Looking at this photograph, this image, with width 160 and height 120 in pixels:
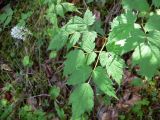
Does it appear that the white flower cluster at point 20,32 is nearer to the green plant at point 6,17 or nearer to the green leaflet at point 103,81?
the green plant at point 6,17

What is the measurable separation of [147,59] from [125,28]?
285mm

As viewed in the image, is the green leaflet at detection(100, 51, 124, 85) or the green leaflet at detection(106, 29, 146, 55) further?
the green leaflet at detection(100, 51, 124, 85)

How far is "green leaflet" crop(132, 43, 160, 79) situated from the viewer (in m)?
1.80

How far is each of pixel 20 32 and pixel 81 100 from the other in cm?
189

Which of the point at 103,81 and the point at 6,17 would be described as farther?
the point at 6,17

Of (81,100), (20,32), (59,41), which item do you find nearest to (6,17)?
(20,32)

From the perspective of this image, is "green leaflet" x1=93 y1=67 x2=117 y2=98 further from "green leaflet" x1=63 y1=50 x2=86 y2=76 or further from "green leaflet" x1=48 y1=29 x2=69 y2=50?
"green leaflet" x1=48 y1=29 x2=69 y2=50

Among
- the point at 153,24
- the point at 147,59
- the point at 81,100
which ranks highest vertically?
the point at 153,24

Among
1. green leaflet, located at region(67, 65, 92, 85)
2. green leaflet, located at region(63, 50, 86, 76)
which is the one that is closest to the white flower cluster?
green leaflet, located at region(63, 50, 86, 76)

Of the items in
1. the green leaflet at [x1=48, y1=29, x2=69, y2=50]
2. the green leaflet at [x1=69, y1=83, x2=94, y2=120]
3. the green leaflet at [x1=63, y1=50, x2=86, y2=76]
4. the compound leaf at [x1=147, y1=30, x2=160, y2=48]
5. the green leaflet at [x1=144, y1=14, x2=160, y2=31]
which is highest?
the green leaflet at [x1=144, y1=14, x2=160, y2=31]

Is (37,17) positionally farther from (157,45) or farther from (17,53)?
(157,45)

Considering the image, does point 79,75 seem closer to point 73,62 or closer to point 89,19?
point 73,62

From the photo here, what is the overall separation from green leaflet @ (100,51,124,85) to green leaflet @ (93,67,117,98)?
0.22 ft

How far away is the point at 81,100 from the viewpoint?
1.92 m
